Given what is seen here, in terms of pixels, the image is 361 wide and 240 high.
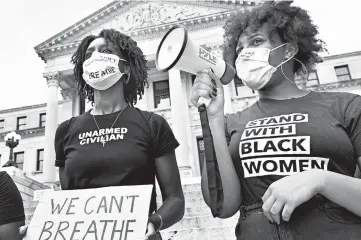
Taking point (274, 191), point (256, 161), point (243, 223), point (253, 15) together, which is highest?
point (253, 15)

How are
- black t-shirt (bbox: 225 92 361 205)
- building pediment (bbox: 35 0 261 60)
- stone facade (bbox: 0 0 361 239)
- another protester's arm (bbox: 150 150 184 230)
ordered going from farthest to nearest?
building pediment (bbox: 35 0 261 60), stone facade (bbox: 0 0 361 239), another protester's arm (bbox: 150 150 184 230), black t-shirt (bbox: 225 92 361 205)

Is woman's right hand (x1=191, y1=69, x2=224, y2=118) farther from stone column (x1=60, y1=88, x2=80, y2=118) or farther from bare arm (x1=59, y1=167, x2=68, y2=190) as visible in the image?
stone column (x1=60, y1=88, x2=80, y2=118)

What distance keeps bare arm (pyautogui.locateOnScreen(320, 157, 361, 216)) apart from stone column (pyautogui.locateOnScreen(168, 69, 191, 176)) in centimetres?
2016

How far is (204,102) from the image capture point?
231 cm

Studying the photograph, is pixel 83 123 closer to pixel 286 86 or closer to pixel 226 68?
pixel 226 68

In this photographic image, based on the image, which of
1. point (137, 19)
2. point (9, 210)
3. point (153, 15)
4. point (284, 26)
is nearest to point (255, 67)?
point (284, 26)

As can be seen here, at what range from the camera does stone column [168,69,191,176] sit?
2264 cm

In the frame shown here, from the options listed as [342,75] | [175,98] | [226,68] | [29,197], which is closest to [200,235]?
[226,68]

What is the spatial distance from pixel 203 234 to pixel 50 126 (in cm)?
2242

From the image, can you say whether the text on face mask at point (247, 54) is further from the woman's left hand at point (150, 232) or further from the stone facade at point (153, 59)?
the stone facade at point (153, 59)

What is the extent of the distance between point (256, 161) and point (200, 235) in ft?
20.7

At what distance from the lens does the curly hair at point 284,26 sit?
275cm

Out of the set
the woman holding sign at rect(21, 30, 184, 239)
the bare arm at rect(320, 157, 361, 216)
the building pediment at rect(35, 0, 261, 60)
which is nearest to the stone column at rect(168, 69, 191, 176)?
the building pediment at rect(35, 0, 261, 60)

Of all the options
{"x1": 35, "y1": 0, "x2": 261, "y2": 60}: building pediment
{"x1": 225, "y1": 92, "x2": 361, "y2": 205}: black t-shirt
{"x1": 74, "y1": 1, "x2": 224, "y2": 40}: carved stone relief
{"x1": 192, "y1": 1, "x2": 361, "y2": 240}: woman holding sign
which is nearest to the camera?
{"x1": 192, "y1": 1, "x2": 361, "y2": 240}: woman holding sign
